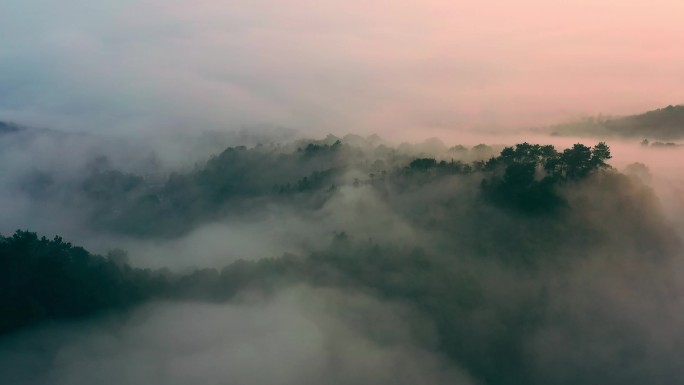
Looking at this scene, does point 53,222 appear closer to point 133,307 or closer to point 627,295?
point 133,307

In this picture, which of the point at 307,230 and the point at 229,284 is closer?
the point at 229,284

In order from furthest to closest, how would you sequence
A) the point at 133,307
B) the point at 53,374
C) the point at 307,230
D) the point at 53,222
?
the point at 53,222, the point at 307,230, the point at 133,307, the point at 53,374

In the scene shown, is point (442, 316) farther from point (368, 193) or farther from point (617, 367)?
point (368, 193)

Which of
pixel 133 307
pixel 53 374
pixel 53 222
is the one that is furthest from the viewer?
pixel 53 222

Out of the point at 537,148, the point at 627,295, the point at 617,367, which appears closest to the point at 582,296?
the point at 627,295

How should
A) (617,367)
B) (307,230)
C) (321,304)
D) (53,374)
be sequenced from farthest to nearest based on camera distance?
(307,230)
(321,304)
(617,367)
(53,374)

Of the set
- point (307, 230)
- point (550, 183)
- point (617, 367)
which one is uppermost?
point (550, 183)

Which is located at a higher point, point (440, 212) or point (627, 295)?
point (440, 212)

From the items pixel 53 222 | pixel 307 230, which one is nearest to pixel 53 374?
pixel 307 230

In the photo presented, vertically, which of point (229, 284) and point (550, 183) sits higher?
point (550, 183)
